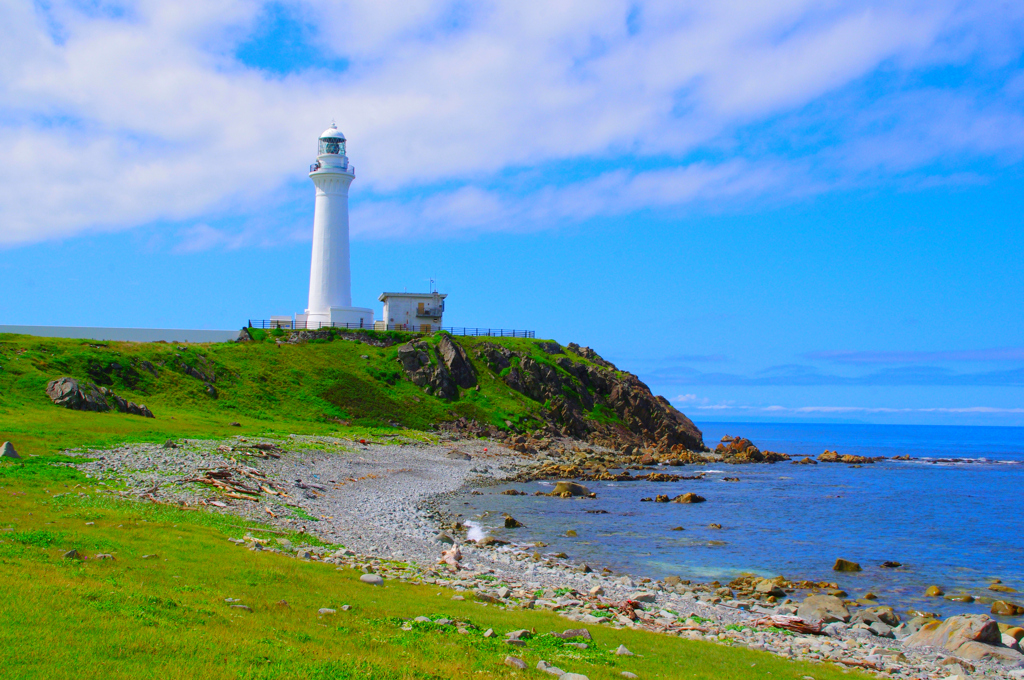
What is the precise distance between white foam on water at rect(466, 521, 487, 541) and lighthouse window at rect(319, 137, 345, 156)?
65705 millimetres

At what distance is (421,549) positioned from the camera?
23625mm

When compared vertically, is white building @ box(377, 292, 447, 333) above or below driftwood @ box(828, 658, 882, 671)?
above

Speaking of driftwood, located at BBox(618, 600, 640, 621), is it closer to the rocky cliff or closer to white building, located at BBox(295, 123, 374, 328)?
the rocky cliff

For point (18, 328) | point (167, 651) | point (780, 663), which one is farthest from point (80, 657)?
point (18, 328)

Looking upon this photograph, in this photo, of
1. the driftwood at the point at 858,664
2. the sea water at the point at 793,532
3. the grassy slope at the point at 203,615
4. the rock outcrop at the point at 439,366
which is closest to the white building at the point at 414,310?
the rock outcrop at the point at 439,366

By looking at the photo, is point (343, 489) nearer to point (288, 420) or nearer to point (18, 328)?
point (288, 420)

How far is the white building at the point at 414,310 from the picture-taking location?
298ft

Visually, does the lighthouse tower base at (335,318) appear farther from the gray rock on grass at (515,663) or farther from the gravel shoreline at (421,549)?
the gray rock on grass at (515,663)

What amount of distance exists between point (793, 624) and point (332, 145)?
80290 millimetres

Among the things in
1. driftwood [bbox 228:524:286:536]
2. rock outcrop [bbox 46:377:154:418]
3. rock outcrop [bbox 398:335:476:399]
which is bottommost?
driftwood [bbox 228:524:286:536]

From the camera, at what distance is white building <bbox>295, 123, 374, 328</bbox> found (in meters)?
84.6

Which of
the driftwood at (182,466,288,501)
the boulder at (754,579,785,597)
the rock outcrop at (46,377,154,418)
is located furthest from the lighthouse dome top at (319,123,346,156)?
the boulder at (754,579,785,597)

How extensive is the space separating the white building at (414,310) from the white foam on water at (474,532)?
199ft

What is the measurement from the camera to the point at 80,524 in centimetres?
1688
